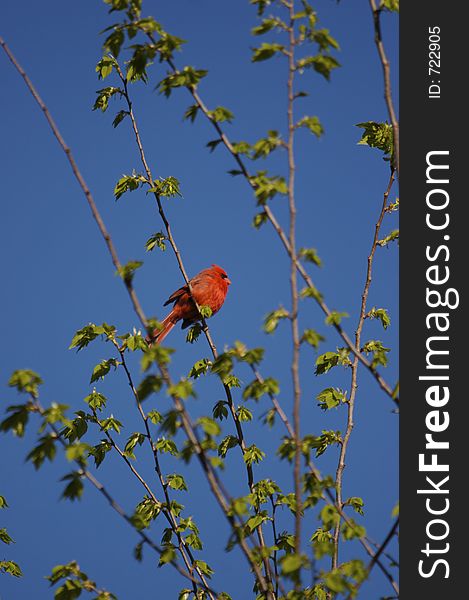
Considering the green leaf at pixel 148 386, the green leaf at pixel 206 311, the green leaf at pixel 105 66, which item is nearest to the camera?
the green leaf at pixel 148 386

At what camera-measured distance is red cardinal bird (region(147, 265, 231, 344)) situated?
8797 millimetres

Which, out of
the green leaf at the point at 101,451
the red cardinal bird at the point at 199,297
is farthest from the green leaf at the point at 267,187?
the red cardinal bird at the point at 199,297

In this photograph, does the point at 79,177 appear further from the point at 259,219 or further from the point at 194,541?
the point at 194,541

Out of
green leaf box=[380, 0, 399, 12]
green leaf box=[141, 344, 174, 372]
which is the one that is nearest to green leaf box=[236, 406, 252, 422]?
green leaf box=[141, 344, 174, 372]

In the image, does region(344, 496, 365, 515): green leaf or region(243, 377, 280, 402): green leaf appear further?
region(344, 496, 365, 515): green leaf

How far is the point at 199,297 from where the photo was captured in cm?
922

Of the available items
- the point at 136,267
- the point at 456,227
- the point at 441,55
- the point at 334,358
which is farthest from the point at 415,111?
the point at 136,267

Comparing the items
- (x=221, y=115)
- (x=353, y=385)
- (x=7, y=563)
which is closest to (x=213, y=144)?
(x=221, y=115)

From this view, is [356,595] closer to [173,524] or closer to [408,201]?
[173,524]

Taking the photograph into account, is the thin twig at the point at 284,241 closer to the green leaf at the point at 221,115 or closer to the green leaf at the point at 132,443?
the green leaf at the point at 221,115

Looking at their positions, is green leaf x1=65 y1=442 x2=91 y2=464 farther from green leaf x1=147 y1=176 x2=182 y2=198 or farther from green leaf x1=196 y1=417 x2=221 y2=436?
green leaf x1=147 y1=176 x2=182 y2=198

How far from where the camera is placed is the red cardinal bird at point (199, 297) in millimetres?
8797

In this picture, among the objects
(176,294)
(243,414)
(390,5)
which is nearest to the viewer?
(390,5)

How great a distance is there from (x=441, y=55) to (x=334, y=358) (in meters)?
2.09
